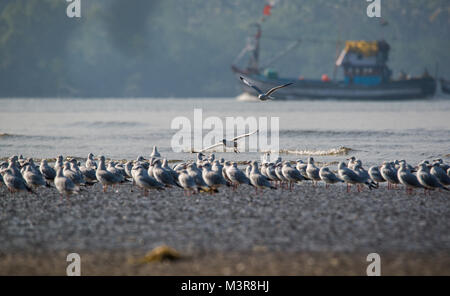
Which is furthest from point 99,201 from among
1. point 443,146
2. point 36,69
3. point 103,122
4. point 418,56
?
point 418,56

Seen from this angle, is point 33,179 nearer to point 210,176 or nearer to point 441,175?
point 210,176

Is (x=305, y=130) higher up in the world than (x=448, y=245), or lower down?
higher up

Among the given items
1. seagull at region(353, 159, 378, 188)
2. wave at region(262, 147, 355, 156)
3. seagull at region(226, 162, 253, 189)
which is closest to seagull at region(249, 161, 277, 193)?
seagull at region(226, 162, 253, 189)

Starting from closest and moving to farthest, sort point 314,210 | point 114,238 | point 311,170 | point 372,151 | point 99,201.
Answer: point 114,238 < point 314,210 < point 99,201 < point 311,170 < point 372,151

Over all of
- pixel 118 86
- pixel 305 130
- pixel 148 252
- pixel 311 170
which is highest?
pixel 118 86

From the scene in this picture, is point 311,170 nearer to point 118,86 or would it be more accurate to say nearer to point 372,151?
point 372,151

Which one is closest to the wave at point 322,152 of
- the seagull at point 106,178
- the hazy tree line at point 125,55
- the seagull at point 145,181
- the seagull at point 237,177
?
the seagull at point 237,177

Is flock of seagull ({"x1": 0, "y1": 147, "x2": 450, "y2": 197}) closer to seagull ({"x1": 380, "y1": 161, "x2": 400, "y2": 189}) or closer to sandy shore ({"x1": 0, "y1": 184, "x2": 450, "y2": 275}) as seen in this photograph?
seagull ({"x1": 380, "y1": 161, "x2": 400, "y2": 189})

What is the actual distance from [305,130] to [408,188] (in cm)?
3530

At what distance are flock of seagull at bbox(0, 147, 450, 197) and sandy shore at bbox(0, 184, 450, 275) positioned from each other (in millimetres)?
487

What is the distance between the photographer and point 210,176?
21.6m

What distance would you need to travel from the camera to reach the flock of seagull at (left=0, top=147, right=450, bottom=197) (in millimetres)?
21156

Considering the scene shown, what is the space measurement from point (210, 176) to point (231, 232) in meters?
6.12

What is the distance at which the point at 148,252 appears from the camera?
14.0m
